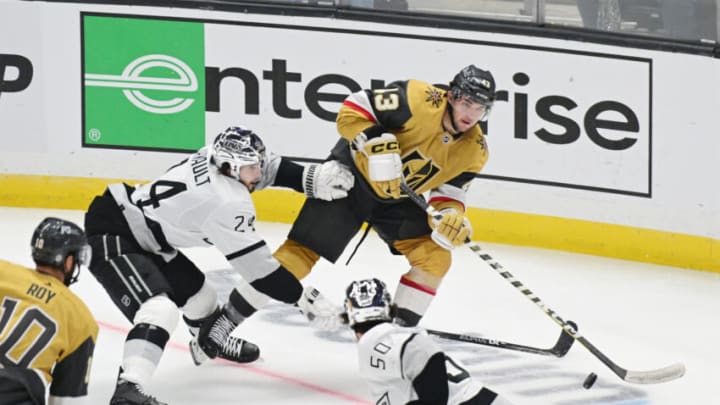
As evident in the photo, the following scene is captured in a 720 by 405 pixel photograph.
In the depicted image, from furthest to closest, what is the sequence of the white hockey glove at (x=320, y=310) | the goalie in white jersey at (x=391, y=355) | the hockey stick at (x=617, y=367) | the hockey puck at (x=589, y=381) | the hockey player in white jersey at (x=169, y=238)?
1. the hockey puck at (x=589, y=381)
2. the hockey stick at (x=617, y=367)
3. the white hockey glove at (x=320, y=310)
4. the hockey player in white jersey at (x=169, y=238)
5. the goalie in white jersey at (x=391, y=355)

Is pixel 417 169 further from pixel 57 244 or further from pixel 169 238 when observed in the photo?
pixel 57 244

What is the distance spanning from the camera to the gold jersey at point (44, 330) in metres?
3.49

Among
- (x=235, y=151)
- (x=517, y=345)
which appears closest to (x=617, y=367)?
(x=517, y=345)

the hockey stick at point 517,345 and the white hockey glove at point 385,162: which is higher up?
the white hockey glove at point 385,162

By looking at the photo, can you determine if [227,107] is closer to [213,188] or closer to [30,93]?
[30,93]

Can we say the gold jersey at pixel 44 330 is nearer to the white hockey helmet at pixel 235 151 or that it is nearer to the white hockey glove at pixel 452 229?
the white hockey helmet at pixel 235 151

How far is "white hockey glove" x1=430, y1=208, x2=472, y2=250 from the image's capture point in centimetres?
499

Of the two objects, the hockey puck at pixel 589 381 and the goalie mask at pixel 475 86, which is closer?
the goalie mask at pixel 475 86

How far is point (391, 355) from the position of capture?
382 centimetres

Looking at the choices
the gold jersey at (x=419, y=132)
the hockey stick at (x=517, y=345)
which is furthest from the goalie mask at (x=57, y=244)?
the hockey stick at (x=517, y=345)

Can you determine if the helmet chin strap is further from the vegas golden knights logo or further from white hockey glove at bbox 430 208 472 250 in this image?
white hockey glove at bbox 430 208 472 250

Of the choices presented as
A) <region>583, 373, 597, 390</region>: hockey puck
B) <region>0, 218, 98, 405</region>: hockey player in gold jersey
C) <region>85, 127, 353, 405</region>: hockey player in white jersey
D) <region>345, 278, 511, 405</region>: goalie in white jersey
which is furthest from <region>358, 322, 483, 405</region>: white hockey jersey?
<region>583, 373, 597, 390</region>: hockey puck

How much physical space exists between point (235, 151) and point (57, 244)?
1.14m

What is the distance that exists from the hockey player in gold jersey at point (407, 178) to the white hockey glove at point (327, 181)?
0.06 meters
